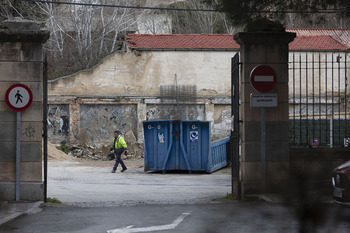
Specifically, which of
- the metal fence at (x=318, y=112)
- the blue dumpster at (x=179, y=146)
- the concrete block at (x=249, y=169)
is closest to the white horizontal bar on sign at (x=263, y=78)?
the metal fence at (x=318, y=112)

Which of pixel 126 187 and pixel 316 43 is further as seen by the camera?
pixel 316 43

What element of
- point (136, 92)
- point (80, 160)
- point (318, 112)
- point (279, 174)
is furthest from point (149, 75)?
point (279, 174)

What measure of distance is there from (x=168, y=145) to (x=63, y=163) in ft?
23.6

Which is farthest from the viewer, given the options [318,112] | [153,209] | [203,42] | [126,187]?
[203,42]

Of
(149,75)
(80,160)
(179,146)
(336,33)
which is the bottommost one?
(80,160)

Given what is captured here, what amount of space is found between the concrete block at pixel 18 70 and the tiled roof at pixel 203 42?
2216cm

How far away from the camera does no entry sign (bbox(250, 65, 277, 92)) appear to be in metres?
11.8

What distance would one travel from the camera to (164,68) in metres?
34.0

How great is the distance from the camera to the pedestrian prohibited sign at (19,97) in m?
11.6

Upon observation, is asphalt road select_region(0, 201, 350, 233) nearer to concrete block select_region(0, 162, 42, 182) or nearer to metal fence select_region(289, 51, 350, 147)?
concrete block select_region(0, 162, 42, 182)

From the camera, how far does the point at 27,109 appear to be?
11.8 m

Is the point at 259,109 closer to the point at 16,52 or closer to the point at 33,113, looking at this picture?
→ the point at 33,113

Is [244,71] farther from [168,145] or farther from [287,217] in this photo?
[168,145]

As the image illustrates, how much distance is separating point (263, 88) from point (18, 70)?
460cm
